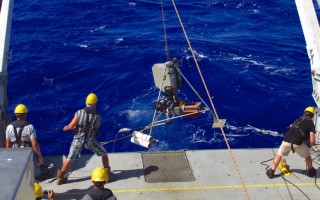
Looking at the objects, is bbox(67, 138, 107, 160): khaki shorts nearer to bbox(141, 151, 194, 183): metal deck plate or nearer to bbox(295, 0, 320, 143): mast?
bbox(141, 151, 194, 183): metal deck plate

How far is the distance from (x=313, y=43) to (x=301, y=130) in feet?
11.5

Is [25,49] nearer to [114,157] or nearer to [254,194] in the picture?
[114,157]

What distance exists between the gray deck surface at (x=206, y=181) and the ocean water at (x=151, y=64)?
3053 millimetres

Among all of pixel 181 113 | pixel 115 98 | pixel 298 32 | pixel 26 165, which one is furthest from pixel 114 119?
pixel 298 32

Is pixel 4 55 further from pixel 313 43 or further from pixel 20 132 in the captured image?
pixel 313 43

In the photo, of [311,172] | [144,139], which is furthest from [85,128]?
[311,172]

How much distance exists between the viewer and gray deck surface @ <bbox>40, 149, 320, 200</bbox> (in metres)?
10.3

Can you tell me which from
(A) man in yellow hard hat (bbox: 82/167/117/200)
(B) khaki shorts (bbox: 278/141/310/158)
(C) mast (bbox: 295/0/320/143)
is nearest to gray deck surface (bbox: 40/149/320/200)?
(B) khaki shorts (bbox: 278/141/310/158)

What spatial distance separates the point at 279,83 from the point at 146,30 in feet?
30.0

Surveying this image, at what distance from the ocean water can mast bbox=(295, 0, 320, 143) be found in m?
3.92

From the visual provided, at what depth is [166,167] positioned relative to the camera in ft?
37.4

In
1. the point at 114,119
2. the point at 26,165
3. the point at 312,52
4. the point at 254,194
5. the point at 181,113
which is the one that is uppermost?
the point at 26,165

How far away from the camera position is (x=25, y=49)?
23.6 meters

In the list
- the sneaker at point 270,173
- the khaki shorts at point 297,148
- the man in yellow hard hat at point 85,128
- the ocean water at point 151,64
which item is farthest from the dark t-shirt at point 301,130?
the ocean water at point 151,64
